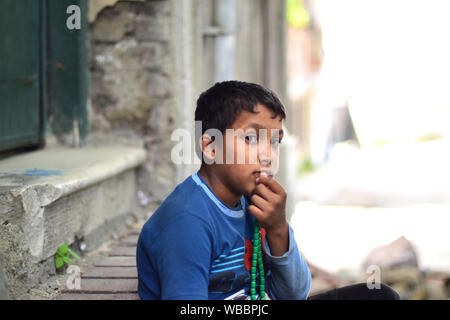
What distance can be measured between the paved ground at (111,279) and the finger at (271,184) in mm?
672

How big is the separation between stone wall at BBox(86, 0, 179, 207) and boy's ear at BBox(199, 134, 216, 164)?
5.11 ft

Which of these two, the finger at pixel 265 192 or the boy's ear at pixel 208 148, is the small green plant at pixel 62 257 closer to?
the boy's ear at pixel 208 148

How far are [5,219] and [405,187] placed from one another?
6.84 m

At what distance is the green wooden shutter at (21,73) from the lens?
2.82 metres

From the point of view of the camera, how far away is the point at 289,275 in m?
1.97

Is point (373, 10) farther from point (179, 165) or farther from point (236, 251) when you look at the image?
point (236, 251)

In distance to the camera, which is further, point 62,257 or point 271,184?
point 62,257

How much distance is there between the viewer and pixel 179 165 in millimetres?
3508

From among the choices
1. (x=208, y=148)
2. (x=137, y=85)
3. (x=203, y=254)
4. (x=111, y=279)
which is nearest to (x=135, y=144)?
(x=137, y=85)

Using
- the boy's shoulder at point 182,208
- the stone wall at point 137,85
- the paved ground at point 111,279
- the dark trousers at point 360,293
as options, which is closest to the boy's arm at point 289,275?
the dark trousers at point 360,293

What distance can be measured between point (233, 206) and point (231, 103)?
32 centimetres

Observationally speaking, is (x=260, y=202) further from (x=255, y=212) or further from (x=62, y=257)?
(x=62, y=257)

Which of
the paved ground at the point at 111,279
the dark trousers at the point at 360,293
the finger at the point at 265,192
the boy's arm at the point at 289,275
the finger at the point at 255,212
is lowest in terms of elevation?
the paved ground at the point at 111,279
